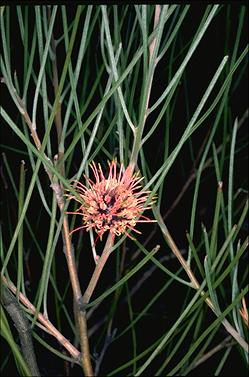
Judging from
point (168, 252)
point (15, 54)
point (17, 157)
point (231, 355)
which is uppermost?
point (15, 54)

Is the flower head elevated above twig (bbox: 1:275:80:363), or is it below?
above

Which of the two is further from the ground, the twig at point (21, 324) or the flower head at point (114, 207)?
the flower head at point (114, 207)

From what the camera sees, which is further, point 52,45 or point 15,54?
point 15,54

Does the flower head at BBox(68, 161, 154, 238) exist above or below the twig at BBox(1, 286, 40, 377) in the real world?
above

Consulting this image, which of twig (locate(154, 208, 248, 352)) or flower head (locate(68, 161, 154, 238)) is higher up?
flower head (locate(68, 161, 154, 238))

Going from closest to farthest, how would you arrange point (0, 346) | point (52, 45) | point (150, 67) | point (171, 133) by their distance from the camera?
1. point (150, 67)
2. point (52, 45)
3. point (0, 346)
4. point (171, 133)

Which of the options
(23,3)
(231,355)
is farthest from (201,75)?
(23,3)

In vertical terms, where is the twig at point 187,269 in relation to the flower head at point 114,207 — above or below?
below

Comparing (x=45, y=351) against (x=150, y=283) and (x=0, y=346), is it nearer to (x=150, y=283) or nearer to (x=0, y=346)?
(x=0, y=346)
